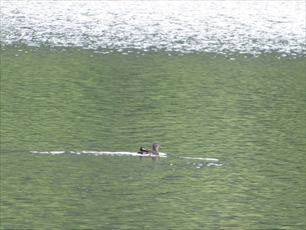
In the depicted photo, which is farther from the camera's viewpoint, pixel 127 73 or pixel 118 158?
pixel 127 73

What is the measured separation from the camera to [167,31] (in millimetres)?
73875

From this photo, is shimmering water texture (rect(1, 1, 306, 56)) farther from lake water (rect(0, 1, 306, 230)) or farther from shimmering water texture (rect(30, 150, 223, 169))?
shimmering water texture (rect(30, 150, 223, 169))

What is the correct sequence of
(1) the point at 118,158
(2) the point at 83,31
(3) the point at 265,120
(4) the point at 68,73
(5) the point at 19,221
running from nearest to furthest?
(5) the point at 19,221, (1) the point at 118,158, (3) the point at 265,120, (4) the point at 68,73, (2) the point at 83,31

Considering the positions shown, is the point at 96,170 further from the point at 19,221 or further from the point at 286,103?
the point at 286,103

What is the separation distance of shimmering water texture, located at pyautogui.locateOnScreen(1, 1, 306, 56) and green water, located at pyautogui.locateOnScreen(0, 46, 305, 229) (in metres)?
6.75

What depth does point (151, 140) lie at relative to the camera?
33.8 metres

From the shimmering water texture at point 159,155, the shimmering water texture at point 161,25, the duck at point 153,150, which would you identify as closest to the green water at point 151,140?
the shimmering water texture at point 159,155

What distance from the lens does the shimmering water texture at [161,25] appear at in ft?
214

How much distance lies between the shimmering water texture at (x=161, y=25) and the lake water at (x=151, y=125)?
10.5 inches

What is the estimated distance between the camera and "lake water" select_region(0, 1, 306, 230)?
24.8 metres

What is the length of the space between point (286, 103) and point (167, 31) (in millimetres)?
31105

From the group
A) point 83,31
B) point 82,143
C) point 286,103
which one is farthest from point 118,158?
point 83,31

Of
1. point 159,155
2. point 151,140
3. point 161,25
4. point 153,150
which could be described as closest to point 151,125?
point 151,140

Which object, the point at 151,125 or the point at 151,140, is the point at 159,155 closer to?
the point at 151,140
